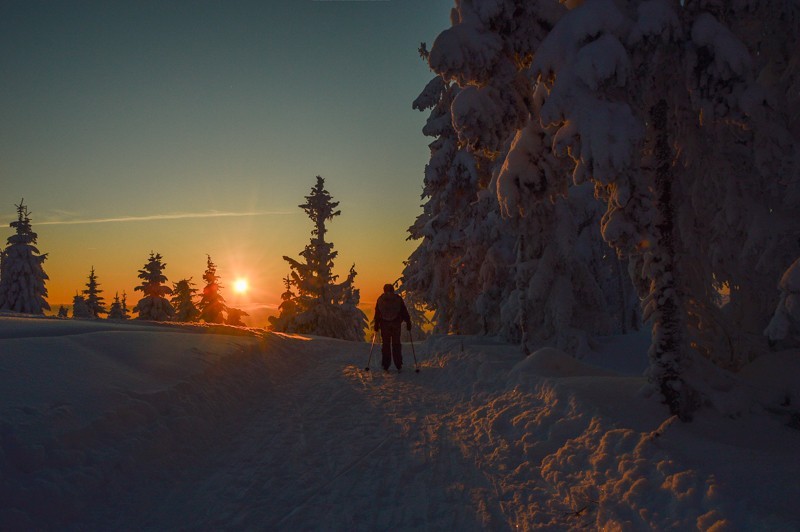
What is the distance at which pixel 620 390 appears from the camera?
6.68 metres

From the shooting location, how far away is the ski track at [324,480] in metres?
4.18

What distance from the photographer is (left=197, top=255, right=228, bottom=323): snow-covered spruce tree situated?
145 feet

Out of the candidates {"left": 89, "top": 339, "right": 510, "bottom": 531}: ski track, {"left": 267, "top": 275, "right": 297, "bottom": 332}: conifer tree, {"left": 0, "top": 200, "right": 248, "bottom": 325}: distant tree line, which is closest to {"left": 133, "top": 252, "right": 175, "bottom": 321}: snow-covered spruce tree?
{"left": 0, "top": 200, "right": 248, "bottom": 325}: distant tree line

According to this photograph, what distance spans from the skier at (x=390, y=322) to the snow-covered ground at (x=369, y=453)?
12.9 ft

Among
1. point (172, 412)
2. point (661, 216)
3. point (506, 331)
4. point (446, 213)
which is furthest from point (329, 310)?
point (661, 216)

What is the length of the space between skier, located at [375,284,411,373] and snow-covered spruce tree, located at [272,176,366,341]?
1935 cm

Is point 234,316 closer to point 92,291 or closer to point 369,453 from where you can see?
point 92,291

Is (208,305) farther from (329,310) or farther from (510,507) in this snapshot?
(510,507)

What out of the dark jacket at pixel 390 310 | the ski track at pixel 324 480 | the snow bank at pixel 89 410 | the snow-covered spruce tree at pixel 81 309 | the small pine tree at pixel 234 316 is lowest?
the ski track at pixel 324 480

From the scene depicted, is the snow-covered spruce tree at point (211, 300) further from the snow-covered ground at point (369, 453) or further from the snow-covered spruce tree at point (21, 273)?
the snow-covered ground at point (369, 453)

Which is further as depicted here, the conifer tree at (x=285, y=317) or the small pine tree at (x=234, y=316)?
the small pine tree at (x=234, y=316)

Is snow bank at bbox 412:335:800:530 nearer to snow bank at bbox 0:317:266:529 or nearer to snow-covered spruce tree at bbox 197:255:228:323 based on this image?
snow bank at bbox 0:317:266:529

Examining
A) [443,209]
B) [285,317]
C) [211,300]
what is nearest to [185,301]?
[211,300]

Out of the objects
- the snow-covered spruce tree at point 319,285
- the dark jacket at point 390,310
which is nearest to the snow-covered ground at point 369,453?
the dark jacket at point 390,310
